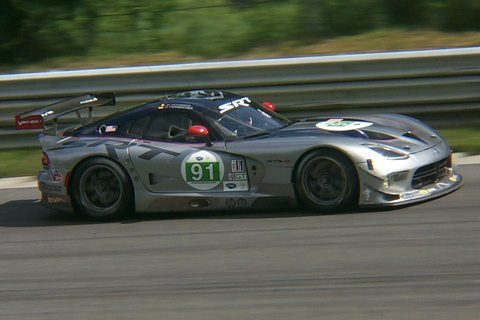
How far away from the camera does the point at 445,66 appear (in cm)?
889

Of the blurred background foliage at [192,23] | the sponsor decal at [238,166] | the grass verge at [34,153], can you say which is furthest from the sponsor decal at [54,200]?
the blurred background foliage at [192,23]

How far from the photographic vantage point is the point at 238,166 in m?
6.29

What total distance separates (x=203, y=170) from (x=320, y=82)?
3.33 meters

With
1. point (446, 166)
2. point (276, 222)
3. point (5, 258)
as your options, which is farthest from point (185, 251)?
point (446, 166)

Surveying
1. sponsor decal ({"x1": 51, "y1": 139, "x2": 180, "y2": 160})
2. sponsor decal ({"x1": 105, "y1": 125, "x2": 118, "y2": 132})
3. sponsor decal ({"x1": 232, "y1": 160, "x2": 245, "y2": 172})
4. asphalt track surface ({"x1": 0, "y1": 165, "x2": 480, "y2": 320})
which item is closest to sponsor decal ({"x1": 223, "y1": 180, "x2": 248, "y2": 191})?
sponsor decal ({"x1": 232, "y1": 160, "x2": 245, "y2": 172})

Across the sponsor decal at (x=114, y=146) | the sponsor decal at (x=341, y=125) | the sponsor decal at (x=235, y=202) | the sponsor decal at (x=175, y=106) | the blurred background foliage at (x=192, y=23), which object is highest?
the blurred background foliage at (x=192, y=23)

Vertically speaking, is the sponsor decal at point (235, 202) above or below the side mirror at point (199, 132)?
below

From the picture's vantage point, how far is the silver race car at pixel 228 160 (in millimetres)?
5953

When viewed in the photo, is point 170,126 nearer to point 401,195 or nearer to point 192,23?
point 401,195

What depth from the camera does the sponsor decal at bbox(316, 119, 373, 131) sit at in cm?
635

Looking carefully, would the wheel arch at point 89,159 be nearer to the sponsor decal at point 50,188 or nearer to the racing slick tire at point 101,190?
the racing slick tire at point 101,190

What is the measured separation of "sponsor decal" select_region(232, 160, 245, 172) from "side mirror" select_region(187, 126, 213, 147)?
32cm

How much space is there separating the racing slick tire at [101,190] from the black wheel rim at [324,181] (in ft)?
6.00

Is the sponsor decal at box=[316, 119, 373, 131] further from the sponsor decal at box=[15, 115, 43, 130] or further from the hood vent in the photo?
the sponsor decal at box=[15, 115, 43, 130]
